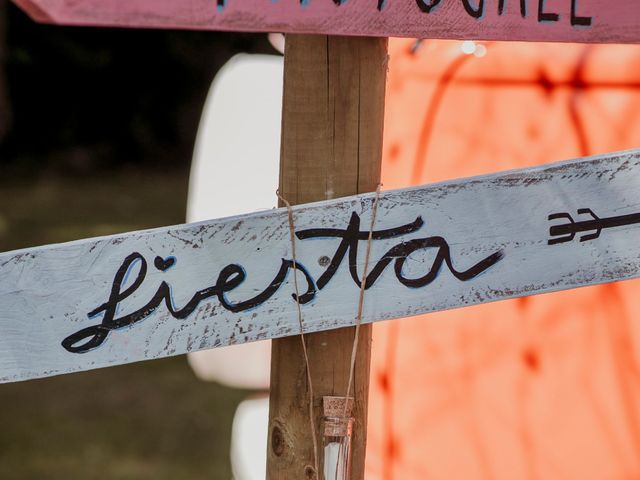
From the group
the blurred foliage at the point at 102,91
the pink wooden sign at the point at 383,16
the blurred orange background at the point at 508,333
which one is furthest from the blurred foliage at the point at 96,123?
the pink wooden sign at the point at 383,16

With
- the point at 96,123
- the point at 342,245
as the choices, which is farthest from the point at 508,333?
the point at 96,123

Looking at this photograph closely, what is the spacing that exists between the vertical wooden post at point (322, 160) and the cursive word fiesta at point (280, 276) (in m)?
0.10

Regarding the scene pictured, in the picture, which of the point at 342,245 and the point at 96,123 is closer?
the point at 342,245

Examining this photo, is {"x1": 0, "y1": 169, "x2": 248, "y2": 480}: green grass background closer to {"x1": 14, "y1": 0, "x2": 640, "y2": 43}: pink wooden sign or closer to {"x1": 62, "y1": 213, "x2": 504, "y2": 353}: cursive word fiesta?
{"x1": 62, "y1": 213, "x2": 504, "y2": 353}: cursive word fiesta

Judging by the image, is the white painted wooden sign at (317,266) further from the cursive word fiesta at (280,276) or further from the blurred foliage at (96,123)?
the blurred foliage at (96,123)

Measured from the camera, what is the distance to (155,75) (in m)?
9.09

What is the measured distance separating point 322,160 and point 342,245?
0.13m

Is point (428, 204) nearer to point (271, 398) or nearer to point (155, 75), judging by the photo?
point (271, 398)

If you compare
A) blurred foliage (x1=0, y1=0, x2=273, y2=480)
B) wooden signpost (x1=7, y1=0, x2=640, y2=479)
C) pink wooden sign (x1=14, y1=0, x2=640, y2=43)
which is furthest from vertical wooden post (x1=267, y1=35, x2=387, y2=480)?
blurred foliage (x1=0, y1=0, x2=273, y2=480)

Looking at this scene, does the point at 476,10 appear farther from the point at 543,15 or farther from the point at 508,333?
the point at 508,333

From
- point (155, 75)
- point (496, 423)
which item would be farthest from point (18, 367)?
point (155, 75)

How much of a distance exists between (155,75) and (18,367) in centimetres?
821

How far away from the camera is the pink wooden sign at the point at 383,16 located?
1.01 meters

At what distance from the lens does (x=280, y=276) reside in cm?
119
